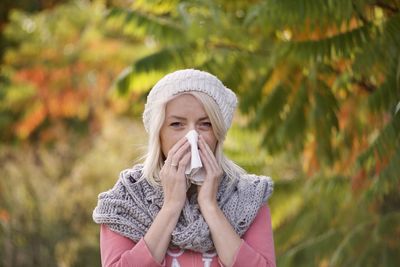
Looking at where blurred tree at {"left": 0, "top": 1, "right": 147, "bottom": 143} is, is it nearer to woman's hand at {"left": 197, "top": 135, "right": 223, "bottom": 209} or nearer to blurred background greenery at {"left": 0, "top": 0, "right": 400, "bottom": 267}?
blurred background greenery at {"left": 0, "top": 0, "right": 400, "bottom": 267}

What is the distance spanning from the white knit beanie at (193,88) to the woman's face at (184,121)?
0.03 metres

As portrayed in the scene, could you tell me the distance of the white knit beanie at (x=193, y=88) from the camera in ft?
11.1

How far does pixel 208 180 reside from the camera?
130 inches

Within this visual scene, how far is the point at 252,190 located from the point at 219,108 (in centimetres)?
34

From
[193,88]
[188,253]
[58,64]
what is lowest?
[188,253]

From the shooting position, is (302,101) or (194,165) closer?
(194,165)

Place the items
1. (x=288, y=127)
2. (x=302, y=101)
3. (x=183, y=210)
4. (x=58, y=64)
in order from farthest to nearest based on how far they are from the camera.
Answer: (x=58, y=64), (x=288, y=127), (x=302, y=101), (x=183, y=210)

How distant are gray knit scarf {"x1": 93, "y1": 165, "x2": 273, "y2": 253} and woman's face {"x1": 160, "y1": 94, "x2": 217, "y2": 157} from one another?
0.19 m

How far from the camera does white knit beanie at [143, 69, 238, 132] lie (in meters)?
3.40

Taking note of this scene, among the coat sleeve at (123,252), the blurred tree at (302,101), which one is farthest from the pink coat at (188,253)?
the blurred tree at (302,101)

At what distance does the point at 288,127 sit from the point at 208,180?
3.88m

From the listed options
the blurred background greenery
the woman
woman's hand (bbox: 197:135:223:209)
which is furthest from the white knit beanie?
the blurred background greenery

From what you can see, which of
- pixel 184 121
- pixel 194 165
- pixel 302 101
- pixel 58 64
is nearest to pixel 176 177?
pixel 194 165

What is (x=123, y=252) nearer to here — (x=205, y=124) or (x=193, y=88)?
(x=205, y=124)
